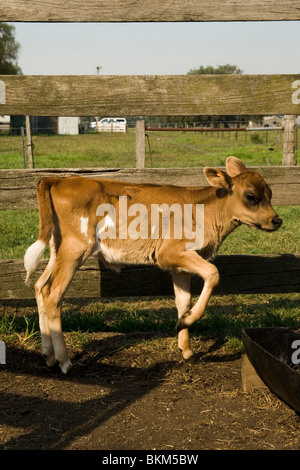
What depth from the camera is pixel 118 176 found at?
532 cm

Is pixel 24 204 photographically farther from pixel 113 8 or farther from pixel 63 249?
pixel 113 8

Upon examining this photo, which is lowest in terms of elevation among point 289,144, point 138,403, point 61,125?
point 61,125

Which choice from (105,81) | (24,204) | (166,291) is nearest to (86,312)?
(166,291)

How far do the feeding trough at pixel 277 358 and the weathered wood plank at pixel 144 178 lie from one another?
1211 mm

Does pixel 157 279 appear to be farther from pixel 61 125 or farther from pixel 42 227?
pixel 61 125

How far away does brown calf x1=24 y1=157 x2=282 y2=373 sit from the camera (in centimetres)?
473

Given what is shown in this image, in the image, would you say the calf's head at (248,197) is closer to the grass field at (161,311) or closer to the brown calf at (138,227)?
the brown calf at (138,227)

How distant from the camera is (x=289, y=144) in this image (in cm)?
1347

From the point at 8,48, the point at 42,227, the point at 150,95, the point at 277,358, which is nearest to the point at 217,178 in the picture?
the point at 150,95

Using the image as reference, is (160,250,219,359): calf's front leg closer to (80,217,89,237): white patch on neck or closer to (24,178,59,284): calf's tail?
A: (80,217,89,237): white patch on neck

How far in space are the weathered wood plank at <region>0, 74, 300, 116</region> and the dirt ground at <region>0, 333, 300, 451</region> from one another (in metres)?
1.94

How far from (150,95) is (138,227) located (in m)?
1.10
